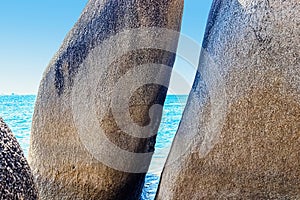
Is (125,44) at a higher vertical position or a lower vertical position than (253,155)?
higher

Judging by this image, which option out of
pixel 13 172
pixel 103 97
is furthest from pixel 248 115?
pixel 13 172

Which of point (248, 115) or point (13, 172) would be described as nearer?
point (13, 172)

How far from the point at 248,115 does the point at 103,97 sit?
775 millimetres

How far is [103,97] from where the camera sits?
2.18 meters

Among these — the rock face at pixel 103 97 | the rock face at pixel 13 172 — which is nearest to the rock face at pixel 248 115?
the rock face at pixel 103 97

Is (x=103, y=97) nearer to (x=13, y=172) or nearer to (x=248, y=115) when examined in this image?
(x=248, y=115)

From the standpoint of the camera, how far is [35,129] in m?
2.43

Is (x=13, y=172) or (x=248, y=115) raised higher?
(x=13, y=172)

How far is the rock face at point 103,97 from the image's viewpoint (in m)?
2.20

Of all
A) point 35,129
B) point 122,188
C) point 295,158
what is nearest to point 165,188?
point 122,188

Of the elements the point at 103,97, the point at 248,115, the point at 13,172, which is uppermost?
the point at 13,172

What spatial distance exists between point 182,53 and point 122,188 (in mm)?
961

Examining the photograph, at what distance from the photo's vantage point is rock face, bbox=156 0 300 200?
76.6 inches

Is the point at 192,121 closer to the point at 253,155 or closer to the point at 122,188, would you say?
the point at 253,155
